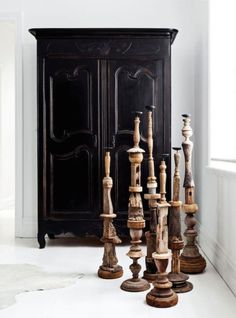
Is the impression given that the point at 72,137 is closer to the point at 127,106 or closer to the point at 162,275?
the point at 127,106

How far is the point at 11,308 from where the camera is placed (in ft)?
7.93

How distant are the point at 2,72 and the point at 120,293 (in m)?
4.74

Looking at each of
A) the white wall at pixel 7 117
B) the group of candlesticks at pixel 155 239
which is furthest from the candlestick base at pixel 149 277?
the white wall at pixel 7 117

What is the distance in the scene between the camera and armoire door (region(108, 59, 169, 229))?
152 inches

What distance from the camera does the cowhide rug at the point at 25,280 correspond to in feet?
8.67

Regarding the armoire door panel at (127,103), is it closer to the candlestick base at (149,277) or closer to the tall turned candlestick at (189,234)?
the tall turned candlestick at (189,234)

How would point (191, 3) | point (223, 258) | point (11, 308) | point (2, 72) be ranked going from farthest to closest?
point (2, 72), point (191, 3), point (223, 258), point (11, 308)

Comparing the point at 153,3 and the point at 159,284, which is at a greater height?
the point at 153,3

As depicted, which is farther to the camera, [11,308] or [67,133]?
[67,133]

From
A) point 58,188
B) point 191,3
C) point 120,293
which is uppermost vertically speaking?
point 191,3

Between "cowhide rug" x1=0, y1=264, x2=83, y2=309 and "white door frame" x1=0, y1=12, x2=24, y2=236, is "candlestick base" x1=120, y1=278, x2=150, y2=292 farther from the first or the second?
"white door frame" x1=0, y1=12, x2=24, y2=236

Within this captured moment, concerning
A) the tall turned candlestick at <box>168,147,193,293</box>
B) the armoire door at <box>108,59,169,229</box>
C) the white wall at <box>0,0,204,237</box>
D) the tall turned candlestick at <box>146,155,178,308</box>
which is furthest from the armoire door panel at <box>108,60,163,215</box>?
the tall turned candlestick at <box>146,155,178,308</box>

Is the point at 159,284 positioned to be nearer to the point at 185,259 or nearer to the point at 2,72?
the point at 185,259

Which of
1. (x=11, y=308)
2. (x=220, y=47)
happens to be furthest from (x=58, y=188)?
(x=220, y=47)
